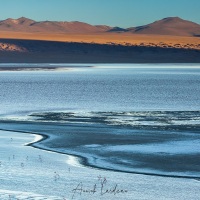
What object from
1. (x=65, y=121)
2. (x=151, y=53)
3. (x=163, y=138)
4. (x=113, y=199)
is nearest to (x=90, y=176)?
(x=113, y=199)

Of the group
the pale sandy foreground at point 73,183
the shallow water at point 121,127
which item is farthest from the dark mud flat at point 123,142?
the pale sandy foreground at point 73,183

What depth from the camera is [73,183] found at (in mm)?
15172

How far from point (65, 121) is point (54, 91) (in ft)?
66.9

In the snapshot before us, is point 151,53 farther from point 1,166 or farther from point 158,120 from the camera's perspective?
point 1,166

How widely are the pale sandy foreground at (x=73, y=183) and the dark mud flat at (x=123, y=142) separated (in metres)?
0.65

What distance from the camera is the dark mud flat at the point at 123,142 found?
17.2m

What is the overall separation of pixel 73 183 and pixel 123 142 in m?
5.79

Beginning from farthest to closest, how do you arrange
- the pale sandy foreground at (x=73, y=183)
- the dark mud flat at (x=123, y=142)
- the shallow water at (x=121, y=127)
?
1. the shallow water at (x=121, y=127)
2. the dark mud flat at (x=123, y=142)
3. the pale sandy foreground at (x=73, y=183)

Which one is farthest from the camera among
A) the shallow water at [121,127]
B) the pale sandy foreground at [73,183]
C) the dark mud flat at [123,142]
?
the shallow water at [121,127]

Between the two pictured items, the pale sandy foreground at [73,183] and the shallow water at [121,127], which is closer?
the pale sandy foreground at [73,183]

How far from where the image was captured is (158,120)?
2606 centimetres

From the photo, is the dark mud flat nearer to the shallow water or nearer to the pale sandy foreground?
the shallow water

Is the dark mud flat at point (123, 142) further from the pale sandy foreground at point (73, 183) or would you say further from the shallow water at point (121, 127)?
the pale sandy foreground at point (73, 183)

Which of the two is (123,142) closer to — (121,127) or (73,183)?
(121,127)
